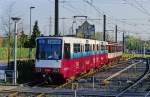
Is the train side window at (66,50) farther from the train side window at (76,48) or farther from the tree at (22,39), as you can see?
the tree at (22,39)

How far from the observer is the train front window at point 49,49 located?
28.6m

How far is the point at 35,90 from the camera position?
26.1 meters

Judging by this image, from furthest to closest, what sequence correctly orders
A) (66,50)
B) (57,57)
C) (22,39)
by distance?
(22,39) → (66,50) → (57,57)

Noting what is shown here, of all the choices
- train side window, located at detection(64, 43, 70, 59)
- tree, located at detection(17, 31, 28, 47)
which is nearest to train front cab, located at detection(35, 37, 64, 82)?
train side window, located at detection(64, 43, 70, 59)

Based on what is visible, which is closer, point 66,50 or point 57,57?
point 57,57

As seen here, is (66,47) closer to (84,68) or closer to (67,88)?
(67,88)

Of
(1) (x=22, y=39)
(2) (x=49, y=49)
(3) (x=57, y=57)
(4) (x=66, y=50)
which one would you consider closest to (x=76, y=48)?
(4) (x=66, y=50)

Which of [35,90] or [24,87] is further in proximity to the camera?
Answer: [24,87]

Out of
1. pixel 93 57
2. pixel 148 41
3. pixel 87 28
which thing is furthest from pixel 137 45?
pixel 93 57

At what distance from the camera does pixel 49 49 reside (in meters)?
28.9

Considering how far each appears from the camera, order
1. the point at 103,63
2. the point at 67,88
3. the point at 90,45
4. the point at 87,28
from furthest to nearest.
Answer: the point at 87,28
the point at 103,63
the point at 90,45
the point at 67,88

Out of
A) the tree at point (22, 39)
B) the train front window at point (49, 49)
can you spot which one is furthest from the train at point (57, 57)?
the tree at point (22, 39)

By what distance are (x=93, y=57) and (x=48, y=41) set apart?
13.7m

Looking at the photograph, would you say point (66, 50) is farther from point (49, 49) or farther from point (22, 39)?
point (22, 39)
